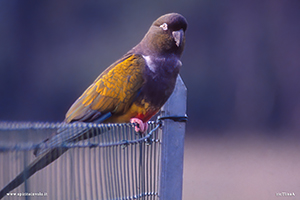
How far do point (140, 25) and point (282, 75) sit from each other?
1.69 meters

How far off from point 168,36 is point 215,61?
8.42 feet

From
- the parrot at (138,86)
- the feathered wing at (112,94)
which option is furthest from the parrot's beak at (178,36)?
the feathered wing at (112,94)

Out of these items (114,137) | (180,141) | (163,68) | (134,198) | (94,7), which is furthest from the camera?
(94,7)

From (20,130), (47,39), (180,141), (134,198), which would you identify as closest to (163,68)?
(180,141)

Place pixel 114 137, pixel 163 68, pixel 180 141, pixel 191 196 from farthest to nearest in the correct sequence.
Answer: pixel 191 196 → pixel 163 68 → pixel 180 141 → pixel 114 137

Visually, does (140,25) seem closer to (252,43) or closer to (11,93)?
(252,43)

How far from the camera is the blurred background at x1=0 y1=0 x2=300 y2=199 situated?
451 centimetres

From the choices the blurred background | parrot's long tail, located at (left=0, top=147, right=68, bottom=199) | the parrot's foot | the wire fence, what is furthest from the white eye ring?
the blurred background

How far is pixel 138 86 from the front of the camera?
6.96 feet

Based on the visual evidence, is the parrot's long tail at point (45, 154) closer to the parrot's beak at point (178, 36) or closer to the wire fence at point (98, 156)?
the wire fence at point (98, 156)

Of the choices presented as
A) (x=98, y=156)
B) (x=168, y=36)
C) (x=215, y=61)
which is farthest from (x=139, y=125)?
(x=215, y=61)

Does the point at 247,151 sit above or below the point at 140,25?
below

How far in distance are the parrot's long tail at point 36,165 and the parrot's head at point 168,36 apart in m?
1.12

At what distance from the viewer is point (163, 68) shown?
2.16 meters
